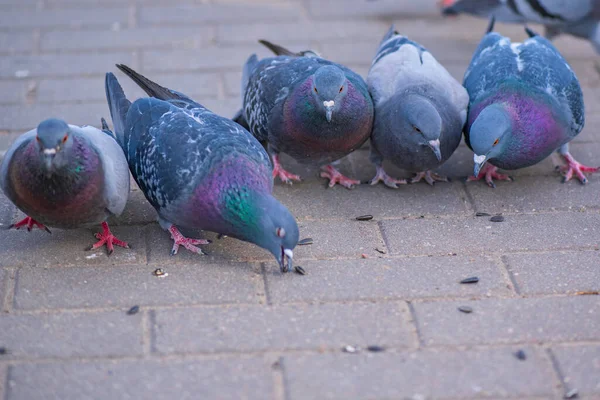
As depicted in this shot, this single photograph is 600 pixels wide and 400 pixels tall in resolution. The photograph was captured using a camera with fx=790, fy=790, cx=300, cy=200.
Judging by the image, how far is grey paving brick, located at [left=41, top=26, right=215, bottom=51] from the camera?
25.6 feet

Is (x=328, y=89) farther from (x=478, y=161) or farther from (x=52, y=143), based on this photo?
(x=52, y=143)

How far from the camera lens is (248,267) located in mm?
4770

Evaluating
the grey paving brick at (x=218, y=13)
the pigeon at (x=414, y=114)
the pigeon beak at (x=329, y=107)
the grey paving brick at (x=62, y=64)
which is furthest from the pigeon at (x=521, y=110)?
the grey paving brick at (x=62, y=64)

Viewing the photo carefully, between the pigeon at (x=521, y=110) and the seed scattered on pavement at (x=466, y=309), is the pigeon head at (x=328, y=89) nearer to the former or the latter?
the pigeon at (x=521, y=110)

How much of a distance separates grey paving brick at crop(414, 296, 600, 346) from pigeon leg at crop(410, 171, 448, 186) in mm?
1581

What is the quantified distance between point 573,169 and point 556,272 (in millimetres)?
1472

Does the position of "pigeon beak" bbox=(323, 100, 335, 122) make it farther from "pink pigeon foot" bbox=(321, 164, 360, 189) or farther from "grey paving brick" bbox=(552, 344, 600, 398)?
"grey paving brick" bbox=(552, 344, 600, 398)

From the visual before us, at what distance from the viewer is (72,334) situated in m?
4.12

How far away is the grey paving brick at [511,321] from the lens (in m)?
4.13

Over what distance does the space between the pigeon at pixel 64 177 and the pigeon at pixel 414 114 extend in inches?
74.2

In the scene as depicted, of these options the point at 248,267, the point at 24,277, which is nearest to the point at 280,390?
the point at 248,267

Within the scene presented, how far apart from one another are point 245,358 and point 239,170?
3.88ft

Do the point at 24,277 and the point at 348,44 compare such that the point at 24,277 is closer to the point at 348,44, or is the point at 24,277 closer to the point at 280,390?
the point at 280,390

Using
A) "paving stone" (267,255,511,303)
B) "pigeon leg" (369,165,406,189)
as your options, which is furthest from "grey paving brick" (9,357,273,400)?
"pigeon leg" (369,165,406,189)
